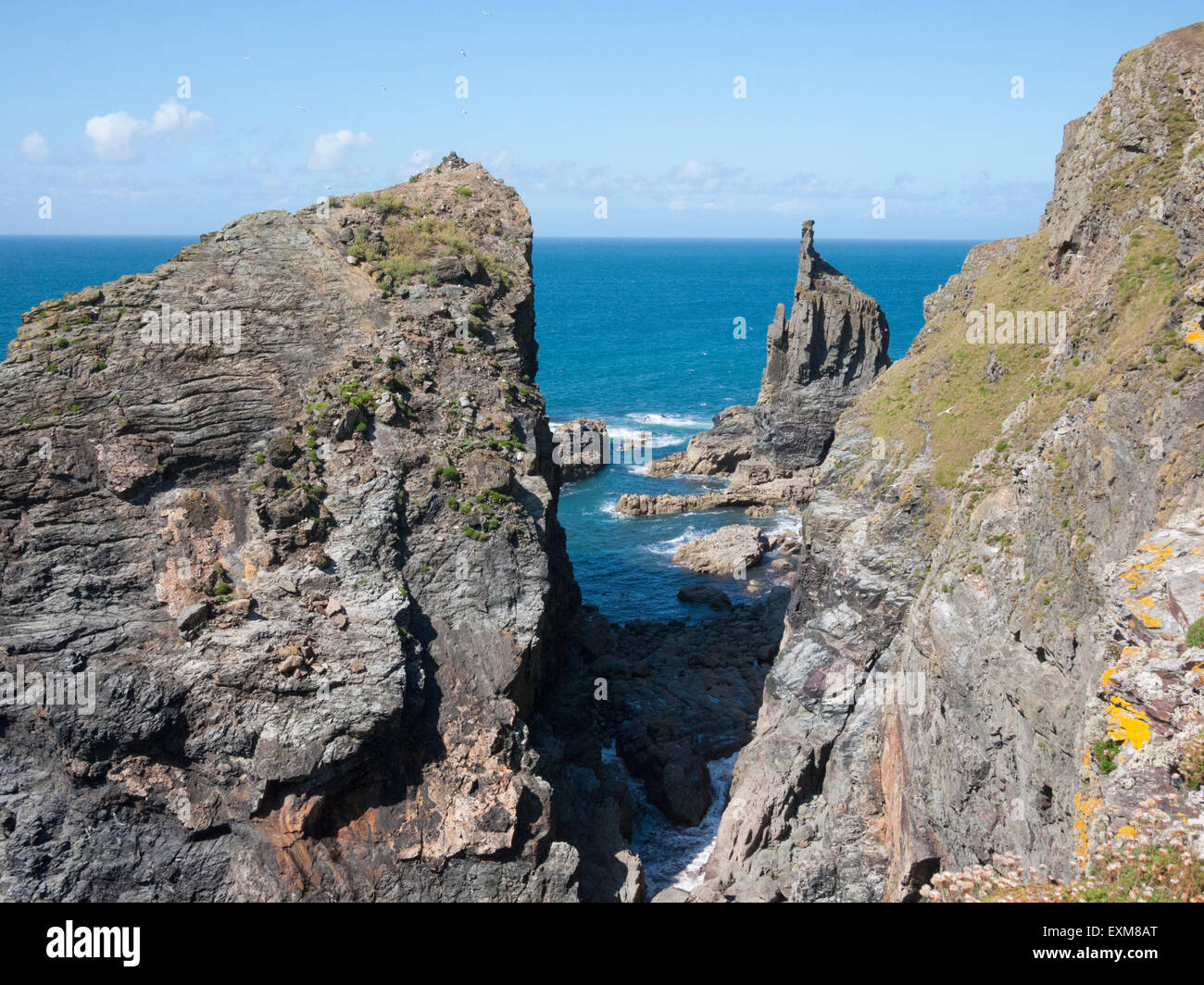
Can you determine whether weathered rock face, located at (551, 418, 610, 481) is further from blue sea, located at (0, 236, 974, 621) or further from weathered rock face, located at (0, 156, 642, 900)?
weathered rock face, located at (0, 156, 642, 900)

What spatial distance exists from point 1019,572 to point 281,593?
23.3 m

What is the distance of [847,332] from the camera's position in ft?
279

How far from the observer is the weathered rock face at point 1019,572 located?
1678 centimetres

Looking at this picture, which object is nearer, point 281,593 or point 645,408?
point 281,593

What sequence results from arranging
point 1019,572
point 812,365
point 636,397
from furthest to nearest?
point 636,397 → point 812,365 → point 1019,572

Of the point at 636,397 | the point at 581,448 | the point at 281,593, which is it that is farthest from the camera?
the point at 636,397

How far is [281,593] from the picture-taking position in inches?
1151

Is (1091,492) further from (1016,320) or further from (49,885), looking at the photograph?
(49,885)

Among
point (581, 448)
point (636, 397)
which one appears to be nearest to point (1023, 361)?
point (581, 448)

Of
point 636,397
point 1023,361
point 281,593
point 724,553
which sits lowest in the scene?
point 724,553

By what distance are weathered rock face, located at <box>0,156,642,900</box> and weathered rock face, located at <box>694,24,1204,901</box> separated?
29.7ft

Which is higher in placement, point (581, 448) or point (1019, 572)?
point (581, 448)

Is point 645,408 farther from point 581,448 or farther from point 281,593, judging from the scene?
point 281,593

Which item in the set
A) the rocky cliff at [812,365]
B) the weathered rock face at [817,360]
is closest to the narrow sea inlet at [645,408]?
the rocky cliff at [812,365]
